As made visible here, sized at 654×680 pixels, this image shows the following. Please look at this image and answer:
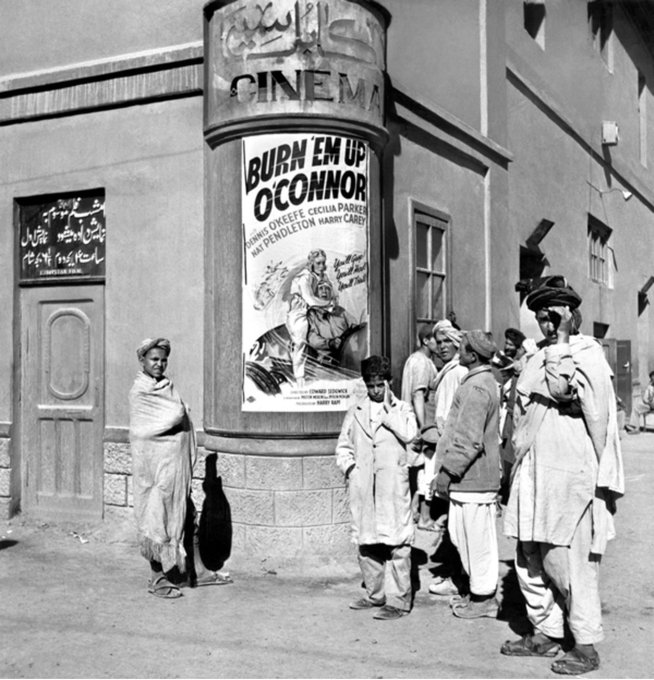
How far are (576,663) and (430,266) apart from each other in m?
5.78

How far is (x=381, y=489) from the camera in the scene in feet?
18.0

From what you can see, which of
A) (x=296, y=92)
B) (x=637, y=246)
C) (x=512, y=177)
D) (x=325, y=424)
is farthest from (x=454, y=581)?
(x=637, y=246)

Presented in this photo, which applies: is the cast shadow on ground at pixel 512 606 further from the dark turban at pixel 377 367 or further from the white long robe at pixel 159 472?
the white long robe at pixel 159 472

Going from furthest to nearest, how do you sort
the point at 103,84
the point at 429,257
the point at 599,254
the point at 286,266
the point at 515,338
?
the point at 599,254 → the point at 515,338 → the point at 429,257 → the point at 103,84 → the point at 286,266

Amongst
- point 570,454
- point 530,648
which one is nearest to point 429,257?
point 570,454

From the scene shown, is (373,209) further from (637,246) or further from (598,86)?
(637,246)

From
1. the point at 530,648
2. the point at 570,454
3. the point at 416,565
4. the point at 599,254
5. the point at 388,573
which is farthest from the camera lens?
the point at 599,254

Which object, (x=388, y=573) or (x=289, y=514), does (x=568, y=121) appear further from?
(x=388, y=573)

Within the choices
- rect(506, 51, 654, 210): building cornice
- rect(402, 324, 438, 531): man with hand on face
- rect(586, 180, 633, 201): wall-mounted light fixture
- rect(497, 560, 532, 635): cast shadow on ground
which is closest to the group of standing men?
rect(497, 560, 532, 635): cast shadow on ground

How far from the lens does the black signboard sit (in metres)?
8.10

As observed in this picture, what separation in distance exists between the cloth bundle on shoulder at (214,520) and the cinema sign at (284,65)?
2945mm

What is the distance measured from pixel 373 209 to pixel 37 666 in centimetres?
455

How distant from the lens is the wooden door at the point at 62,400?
26.4 ft

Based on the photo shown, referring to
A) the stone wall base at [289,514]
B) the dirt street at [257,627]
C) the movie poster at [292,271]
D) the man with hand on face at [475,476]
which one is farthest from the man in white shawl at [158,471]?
the man with hand on face at [475,476]
